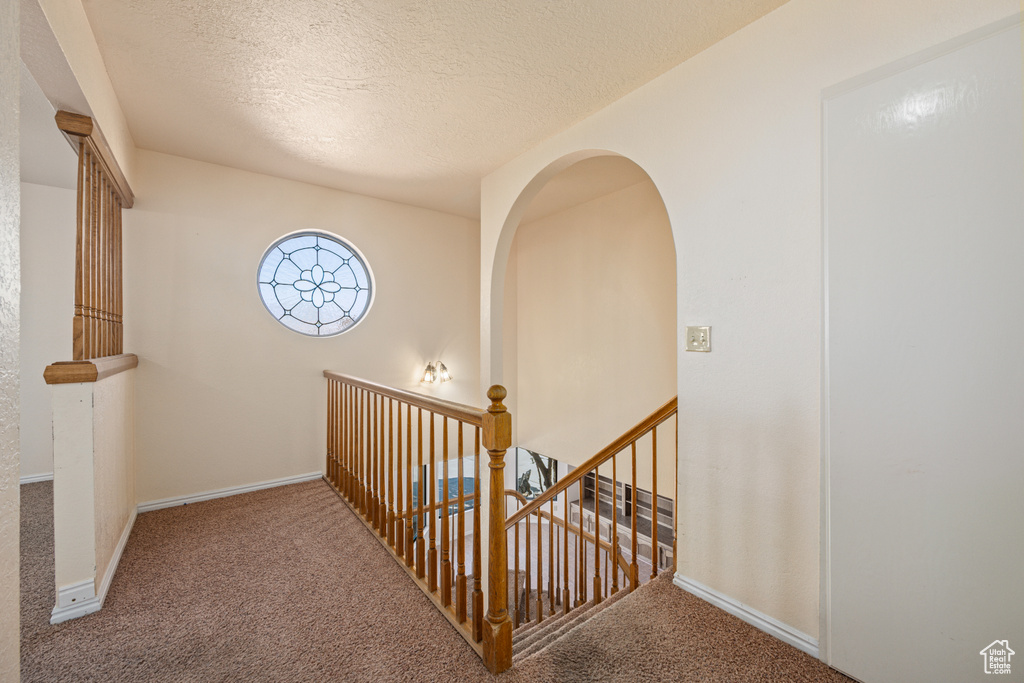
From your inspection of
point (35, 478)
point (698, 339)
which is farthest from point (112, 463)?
point (698, 339)

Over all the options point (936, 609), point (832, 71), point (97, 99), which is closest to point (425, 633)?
point (936, 609)

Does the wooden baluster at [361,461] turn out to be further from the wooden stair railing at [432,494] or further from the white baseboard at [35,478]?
the white baseboard at [35,478]

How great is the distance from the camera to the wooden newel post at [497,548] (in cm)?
136

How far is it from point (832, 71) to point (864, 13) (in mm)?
169

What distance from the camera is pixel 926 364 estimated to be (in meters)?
1.26

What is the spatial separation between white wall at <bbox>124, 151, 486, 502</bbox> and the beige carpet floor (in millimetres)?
828

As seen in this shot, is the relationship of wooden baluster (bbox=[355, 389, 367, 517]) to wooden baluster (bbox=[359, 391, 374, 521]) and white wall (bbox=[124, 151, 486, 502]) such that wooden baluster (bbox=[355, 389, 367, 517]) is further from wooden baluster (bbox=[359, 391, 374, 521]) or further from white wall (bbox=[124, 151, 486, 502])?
white wall (bbox=[124, 151, 486, 502])

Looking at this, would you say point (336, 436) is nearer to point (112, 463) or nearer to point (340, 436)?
point (340, 436)

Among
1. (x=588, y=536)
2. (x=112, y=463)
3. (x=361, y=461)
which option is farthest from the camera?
(x=588, y=536)

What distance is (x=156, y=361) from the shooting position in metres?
2.79

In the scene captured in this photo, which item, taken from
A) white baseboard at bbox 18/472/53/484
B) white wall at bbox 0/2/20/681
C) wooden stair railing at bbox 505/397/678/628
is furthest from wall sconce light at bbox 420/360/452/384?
white wall at bbox 0/2/20/681

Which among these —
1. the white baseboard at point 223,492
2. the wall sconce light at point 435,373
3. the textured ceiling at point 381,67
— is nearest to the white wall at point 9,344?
the textured ceiling at point 381,67

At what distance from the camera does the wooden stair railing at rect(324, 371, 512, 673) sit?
1390 millimetres

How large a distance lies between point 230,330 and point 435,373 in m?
1.69
